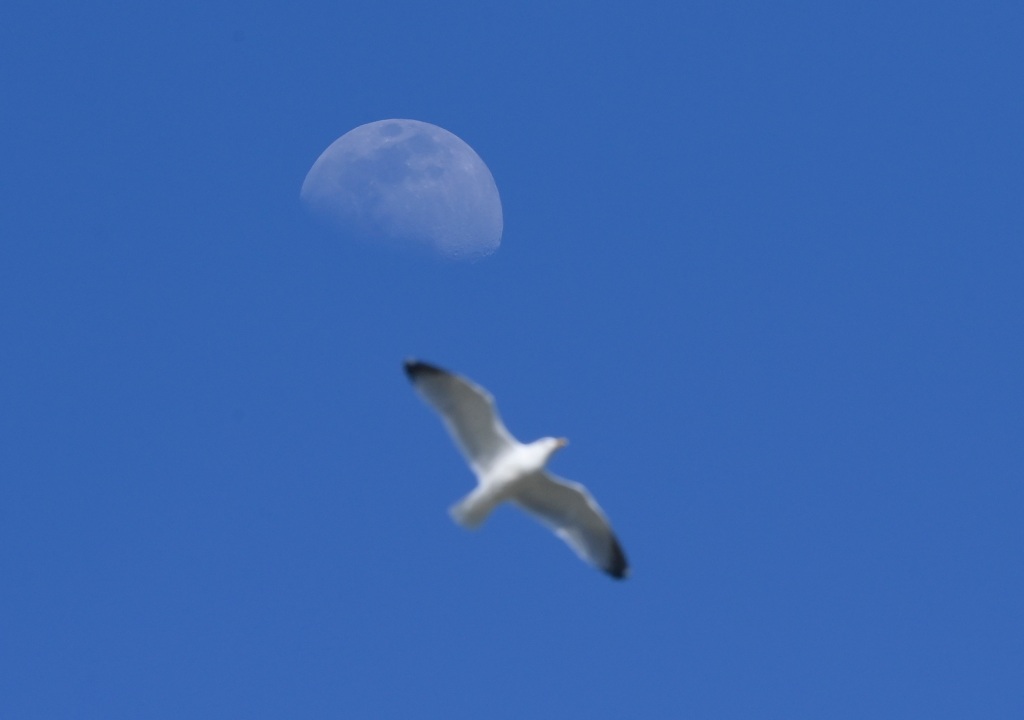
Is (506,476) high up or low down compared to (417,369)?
down

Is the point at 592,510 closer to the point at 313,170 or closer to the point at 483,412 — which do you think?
the point at 483,412

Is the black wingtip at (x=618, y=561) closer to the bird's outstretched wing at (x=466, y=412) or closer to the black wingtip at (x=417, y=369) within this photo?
the bird's outstretched wing at (x=466, y=412)

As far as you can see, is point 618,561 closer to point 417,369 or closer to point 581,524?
point 581,524

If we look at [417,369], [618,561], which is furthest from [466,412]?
[618,561]

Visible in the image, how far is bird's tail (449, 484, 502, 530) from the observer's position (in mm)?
25734

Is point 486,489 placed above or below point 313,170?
below

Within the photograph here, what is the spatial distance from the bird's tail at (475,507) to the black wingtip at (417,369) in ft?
6.83

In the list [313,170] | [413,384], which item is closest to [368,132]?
[313,170]

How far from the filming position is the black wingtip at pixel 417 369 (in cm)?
2592

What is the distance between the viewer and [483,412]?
26.4 m

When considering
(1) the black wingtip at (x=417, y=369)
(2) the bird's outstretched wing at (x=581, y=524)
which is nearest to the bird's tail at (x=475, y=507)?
(2) the bird's outstretched wing at (x=581, y=524)

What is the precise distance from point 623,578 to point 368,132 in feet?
52.5

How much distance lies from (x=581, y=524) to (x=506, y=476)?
6.39 feet

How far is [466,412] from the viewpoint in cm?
2645
